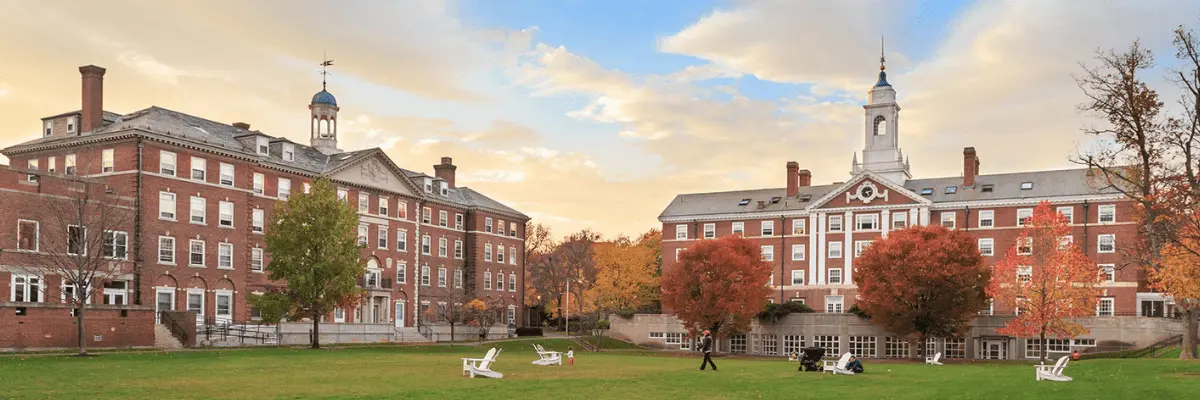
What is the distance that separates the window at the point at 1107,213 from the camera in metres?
76.9

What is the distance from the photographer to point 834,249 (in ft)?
286

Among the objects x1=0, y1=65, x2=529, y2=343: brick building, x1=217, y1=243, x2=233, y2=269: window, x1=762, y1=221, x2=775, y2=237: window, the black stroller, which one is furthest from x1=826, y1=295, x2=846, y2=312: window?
the black stroller

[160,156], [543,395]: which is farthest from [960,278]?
[160,156]

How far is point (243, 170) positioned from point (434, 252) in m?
22.5

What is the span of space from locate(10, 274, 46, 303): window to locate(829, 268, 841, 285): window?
57963mm

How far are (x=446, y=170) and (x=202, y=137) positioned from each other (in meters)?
33.3

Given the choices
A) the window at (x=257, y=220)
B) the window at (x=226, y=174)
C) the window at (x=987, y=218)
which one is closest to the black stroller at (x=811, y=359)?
the window at (x=226, y=174)

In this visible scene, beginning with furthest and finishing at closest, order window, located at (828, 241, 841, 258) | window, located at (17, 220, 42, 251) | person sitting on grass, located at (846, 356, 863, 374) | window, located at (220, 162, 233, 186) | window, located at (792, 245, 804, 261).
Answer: window, located at (792, 245, 804, 261) → window, located at (828, 241, 841, 258) → window, located at (220, 162, 233, 186) → window, located at (17, 220, 42, 251) → person sitting on grass, located at (846, 356, 863, 374)

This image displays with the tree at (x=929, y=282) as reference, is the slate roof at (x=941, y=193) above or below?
above

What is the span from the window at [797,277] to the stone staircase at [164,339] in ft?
170

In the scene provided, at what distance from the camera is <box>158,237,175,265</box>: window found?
58.5 metres

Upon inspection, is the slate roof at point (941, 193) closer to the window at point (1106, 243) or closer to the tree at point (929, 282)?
the window at point (1106, 243)

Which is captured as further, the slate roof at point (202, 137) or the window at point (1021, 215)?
the window at point (1021, 215)

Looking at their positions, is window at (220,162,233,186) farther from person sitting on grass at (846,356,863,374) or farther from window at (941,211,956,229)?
window at (941,211,956,229)
